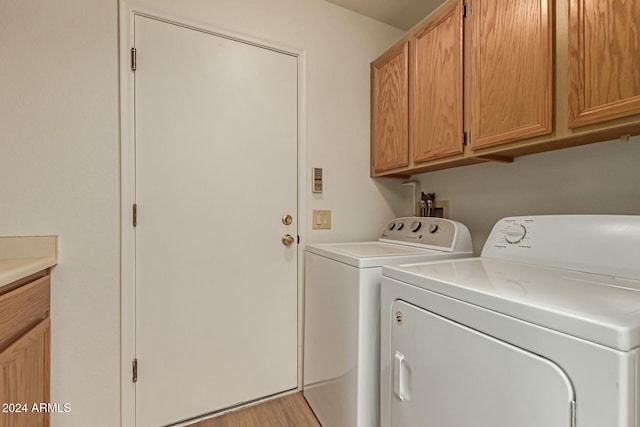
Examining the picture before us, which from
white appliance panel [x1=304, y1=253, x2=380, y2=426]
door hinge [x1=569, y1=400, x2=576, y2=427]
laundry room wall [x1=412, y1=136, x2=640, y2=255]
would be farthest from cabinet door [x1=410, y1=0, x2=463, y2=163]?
door hinge [x1=569, y1=400, x2=576, y2=427]

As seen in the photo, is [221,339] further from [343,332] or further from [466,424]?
[466,424]

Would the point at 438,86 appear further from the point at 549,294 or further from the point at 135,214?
the point at 135,214

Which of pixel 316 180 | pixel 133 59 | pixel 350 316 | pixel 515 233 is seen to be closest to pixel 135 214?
pixel 133 59

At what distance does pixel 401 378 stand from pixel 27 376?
4.42 feet

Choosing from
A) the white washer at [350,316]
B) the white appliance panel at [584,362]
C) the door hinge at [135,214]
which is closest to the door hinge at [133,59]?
the door hinge at [135,214]

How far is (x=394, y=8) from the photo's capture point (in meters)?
1.88

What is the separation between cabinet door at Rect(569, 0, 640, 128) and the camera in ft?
2.70

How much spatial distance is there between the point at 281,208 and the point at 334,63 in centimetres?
106

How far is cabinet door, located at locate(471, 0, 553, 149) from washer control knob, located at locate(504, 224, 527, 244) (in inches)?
14.5

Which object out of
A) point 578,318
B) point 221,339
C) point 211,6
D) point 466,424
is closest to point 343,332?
point 466,424

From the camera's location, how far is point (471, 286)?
2.45 ft

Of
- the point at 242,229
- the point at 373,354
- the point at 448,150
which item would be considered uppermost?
the point at 448,150

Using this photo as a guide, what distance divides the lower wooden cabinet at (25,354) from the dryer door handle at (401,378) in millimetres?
1228

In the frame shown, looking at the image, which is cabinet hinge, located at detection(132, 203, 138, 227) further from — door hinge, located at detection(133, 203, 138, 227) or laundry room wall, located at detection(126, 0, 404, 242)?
laundry room wall, located at detection(126, 0, 404, 242)
